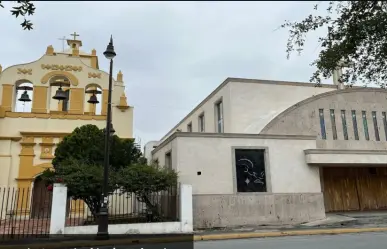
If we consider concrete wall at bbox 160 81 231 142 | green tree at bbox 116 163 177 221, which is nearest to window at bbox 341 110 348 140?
concrete wall at bbox 160 81 231 142

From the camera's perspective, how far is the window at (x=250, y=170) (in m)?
16.7

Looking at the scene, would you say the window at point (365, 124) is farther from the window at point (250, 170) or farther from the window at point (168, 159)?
the window at point (168, 159)

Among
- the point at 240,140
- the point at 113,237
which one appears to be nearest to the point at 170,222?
the point at 113,237

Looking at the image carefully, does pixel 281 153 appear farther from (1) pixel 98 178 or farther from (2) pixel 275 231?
(1) pixel 98 178

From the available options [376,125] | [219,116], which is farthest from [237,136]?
[376,125]

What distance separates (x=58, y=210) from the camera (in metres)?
13.4

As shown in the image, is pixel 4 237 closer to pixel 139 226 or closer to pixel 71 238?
pixel 71 238

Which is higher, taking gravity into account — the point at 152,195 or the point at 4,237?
the point at 152,195

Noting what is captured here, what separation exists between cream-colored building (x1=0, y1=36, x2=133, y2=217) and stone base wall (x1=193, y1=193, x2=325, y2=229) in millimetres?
9229

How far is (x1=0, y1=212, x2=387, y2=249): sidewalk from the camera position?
11.6m

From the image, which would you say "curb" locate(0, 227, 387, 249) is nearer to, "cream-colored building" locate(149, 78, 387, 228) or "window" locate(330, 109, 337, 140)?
"cream-colored building" locate(149, 78, 387, 228)

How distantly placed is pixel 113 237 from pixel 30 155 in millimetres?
11004

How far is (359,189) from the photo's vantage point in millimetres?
21219

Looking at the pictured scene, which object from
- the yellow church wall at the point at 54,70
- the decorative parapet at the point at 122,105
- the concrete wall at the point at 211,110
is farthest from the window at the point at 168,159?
the yellow church wall at the point at 54,70
